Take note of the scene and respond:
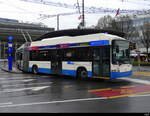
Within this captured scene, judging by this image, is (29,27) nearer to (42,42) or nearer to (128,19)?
(128,19)

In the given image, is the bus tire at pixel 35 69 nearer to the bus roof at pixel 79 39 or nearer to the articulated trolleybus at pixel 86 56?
the articulated trolleybus at pixel 86 56

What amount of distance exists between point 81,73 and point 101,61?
2168mm

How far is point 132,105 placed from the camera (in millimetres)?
7941

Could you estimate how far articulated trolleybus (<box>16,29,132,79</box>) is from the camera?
14.0m

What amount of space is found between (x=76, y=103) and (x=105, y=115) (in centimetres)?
189

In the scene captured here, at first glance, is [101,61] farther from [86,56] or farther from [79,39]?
[79,39]

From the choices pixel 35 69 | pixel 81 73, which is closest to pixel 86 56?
pixel 81 73

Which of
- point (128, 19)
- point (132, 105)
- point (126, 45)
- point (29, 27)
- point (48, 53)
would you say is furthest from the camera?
point (29, 27)

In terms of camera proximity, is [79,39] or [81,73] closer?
[81,73]

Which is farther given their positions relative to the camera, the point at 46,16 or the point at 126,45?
the point at 46,16

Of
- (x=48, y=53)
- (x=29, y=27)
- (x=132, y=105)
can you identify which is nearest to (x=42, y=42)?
(x=48, y=53)

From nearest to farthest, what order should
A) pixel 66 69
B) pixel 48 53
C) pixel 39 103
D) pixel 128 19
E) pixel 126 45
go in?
pixel 39 103 < pixel 126 45 < pixel 66 69 < pixel 48 53 < pixel 128 19

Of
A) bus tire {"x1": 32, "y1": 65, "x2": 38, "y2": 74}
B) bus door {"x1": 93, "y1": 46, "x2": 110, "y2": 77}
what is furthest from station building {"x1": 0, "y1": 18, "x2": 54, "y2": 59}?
bus door {"x1": 93, "y1": 46, "x2": 110, "y2": 77}

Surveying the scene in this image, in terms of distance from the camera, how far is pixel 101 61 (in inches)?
566
